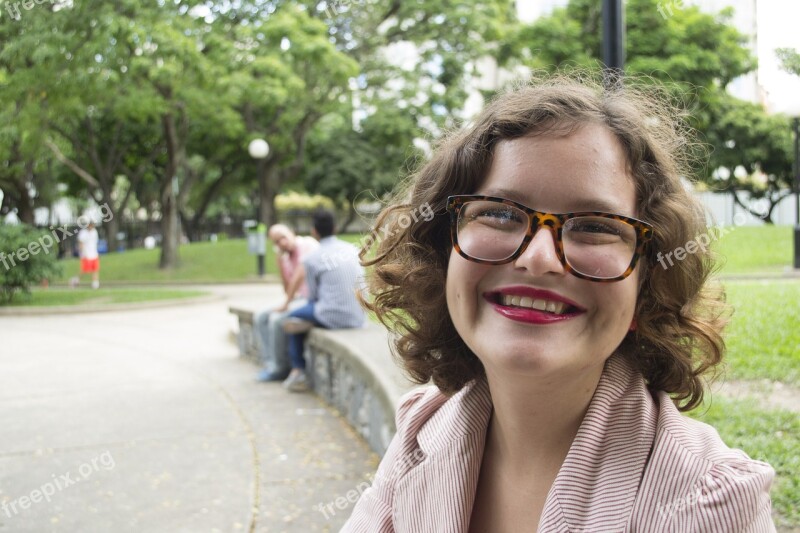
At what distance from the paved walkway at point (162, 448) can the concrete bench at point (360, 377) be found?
147mm

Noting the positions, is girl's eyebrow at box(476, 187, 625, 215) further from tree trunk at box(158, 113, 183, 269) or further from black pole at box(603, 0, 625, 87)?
tree trunk at box(158, 113, 183, 269)

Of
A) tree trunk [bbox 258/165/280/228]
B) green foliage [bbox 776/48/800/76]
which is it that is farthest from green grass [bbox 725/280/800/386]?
tree trunk [bbox 258/165/280/228]

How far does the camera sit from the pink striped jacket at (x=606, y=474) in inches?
44.5

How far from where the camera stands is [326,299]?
645 cm

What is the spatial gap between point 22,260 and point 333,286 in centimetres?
1001

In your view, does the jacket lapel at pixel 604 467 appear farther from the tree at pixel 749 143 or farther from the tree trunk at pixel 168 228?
the tree at pixel 749 143

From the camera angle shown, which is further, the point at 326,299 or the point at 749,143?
the point at 749,143

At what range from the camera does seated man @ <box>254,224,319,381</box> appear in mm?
7004

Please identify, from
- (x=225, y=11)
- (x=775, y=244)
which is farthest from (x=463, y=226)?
(x=225, y=11)

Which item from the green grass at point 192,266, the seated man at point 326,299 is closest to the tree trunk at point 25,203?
the green grass at point 192,266

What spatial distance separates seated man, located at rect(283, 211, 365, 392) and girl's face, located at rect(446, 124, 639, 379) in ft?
16.5

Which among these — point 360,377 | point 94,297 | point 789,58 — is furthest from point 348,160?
point 789,58

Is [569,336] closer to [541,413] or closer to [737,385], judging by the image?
[541,413]

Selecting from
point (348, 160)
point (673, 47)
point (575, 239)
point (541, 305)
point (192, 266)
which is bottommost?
point (192, 266)
